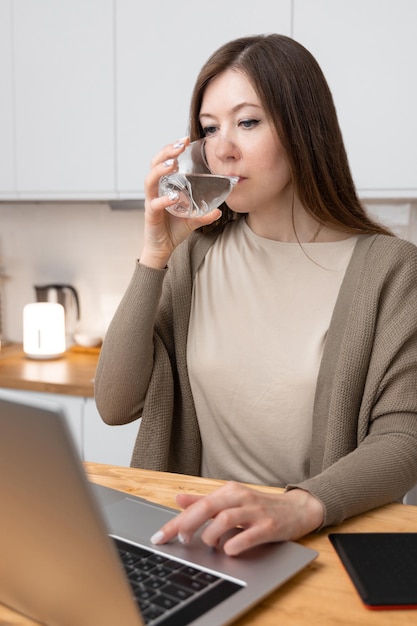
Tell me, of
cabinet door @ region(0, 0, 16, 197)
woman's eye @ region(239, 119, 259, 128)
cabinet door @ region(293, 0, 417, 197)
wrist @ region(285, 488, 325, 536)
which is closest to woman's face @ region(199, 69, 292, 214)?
woman's eye @ region(239, 119, 259, 128)

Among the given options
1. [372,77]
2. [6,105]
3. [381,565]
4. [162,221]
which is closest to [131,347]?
[162,221]

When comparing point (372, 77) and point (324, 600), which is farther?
point (372, 77)

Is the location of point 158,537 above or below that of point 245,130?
below

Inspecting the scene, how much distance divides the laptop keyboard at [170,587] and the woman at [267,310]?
58cm

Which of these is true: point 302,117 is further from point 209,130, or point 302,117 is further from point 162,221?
point 162,221

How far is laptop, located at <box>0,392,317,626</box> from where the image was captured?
55 centimetres

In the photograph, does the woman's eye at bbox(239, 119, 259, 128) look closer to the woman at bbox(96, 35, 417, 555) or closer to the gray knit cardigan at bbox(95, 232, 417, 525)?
the woman at bbox(96, 35, 417, 555)

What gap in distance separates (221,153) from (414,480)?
24.3 inches

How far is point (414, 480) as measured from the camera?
113 centimetres

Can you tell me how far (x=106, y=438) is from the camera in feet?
8.04

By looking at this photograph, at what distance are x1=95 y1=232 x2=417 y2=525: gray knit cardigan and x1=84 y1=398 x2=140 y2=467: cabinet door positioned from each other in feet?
3.04

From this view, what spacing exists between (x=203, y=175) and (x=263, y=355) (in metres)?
0.38

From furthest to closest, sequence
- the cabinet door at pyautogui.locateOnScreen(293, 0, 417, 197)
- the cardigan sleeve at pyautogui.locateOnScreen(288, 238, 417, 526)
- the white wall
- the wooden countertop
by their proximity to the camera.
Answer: the white wall, the wooden countertop, the cabinet door at pyautogui.locateOnScreen(293, 0, 417, 197), the cardigan sleeve at pyautogui.locateOnScreen(288, 238, 417, 526)

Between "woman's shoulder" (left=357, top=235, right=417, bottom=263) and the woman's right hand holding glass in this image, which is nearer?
the woman's right hand holding glass
